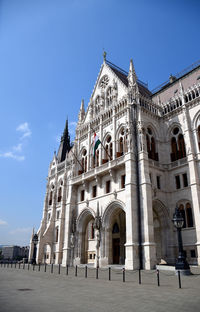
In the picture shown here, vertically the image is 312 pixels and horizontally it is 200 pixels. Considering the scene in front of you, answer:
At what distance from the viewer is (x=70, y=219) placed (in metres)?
35.1

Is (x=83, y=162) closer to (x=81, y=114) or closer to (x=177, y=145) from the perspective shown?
(x=81, y=114)

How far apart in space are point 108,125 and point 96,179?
831 cm

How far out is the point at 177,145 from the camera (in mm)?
31047

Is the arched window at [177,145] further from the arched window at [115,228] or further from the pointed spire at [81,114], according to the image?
the pointed spire at [81,114]

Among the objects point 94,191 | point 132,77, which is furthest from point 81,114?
point 94,191

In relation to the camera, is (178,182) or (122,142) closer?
(178,182)

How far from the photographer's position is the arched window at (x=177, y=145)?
30297mm

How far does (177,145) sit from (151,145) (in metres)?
3.32

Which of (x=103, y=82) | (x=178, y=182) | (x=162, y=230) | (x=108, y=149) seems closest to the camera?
(x=162, y=230)

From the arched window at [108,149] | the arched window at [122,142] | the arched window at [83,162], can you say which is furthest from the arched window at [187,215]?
the arched window at [83,162]

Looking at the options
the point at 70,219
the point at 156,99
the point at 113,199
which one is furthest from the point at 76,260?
the point at 156,99

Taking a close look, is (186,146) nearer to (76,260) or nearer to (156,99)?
(156,99)

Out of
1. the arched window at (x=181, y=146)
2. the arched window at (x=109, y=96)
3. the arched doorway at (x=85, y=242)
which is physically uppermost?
the arched window at (x=109, y=96)

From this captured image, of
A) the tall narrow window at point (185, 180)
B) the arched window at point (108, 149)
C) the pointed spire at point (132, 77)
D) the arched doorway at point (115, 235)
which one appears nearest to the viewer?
the tall narrow window at point (185, 180)
